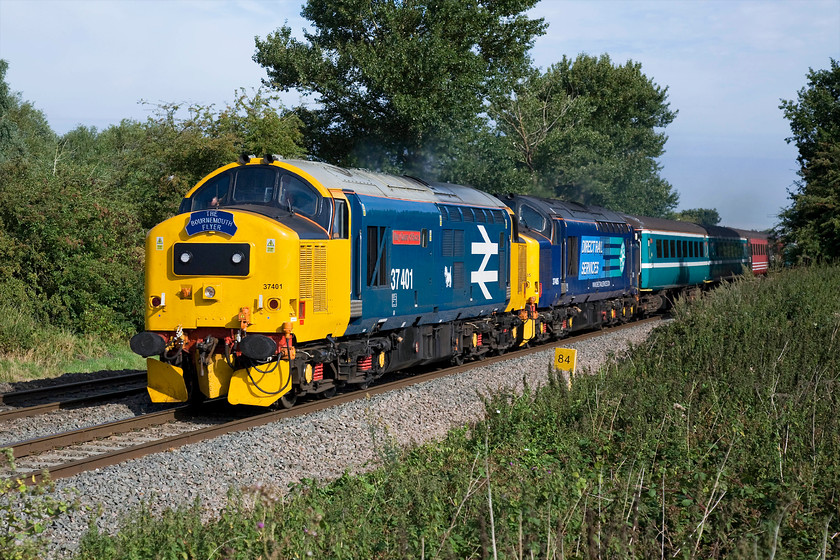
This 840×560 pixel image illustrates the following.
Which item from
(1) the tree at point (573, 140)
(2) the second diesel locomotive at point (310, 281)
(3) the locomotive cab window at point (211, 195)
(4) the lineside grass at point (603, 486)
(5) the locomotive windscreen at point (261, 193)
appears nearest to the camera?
(4) the lineside grass at point (603, 486)

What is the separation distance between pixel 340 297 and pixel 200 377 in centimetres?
227

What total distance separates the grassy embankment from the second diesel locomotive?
5.29 metres

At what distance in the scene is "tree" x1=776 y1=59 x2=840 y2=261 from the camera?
90.5 feet

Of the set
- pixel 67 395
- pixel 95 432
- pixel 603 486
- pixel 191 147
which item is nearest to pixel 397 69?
pixel 191 147

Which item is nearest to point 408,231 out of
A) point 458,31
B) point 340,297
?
point 340,297

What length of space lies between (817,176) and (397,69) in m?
15.6

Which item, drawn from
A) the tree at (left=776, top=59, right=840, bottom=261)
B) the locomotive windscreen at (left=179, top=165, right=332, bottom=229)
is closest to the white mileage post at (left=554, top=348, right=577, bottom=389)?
the locomotive windscreen at (left=179, top=165, right=332, bottom=229)

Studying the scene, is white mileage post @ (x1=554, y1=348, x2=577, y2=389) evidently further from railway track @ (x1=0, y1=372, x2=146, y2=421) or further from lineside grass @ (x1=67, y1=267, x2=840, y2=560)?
railway track @ (x1=0, y1=372, x2=146, y2=421)

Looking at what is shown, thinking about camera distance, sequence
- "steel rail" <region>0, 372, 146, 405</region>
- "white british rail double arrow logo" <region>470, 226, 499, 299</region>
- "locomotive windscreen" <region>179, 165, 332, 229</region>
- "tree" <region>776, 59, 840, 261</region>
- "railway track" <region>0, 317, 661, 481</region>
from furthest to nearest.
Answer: "tree" <region>776, 59, 840, 261</region> < "white british rail double arrow logo" <region>470, 226, 499, 299</region> < "steel rail" <region>0, 372, 146, 405</region> < "locomotive windscreen" <region>179, 165, 332, 229</region> < "railway track" <region>0, 317, 661, 481</region>

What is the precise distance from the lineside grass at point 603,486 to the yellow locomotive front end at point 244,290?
9.20 feet

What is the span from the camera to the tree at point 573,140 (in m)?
45.4

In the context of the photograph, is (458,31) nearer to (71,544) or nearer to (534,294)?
(534,294)

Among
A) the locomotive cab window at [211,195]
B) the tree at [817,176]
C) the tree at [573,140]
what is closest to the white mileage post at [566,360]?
the locomotive cab window at [211,195]

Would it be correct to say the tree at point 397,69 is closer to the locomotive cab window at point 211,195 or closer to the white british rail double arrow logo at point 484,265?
the white british rail double arrow logo at point 484,265
